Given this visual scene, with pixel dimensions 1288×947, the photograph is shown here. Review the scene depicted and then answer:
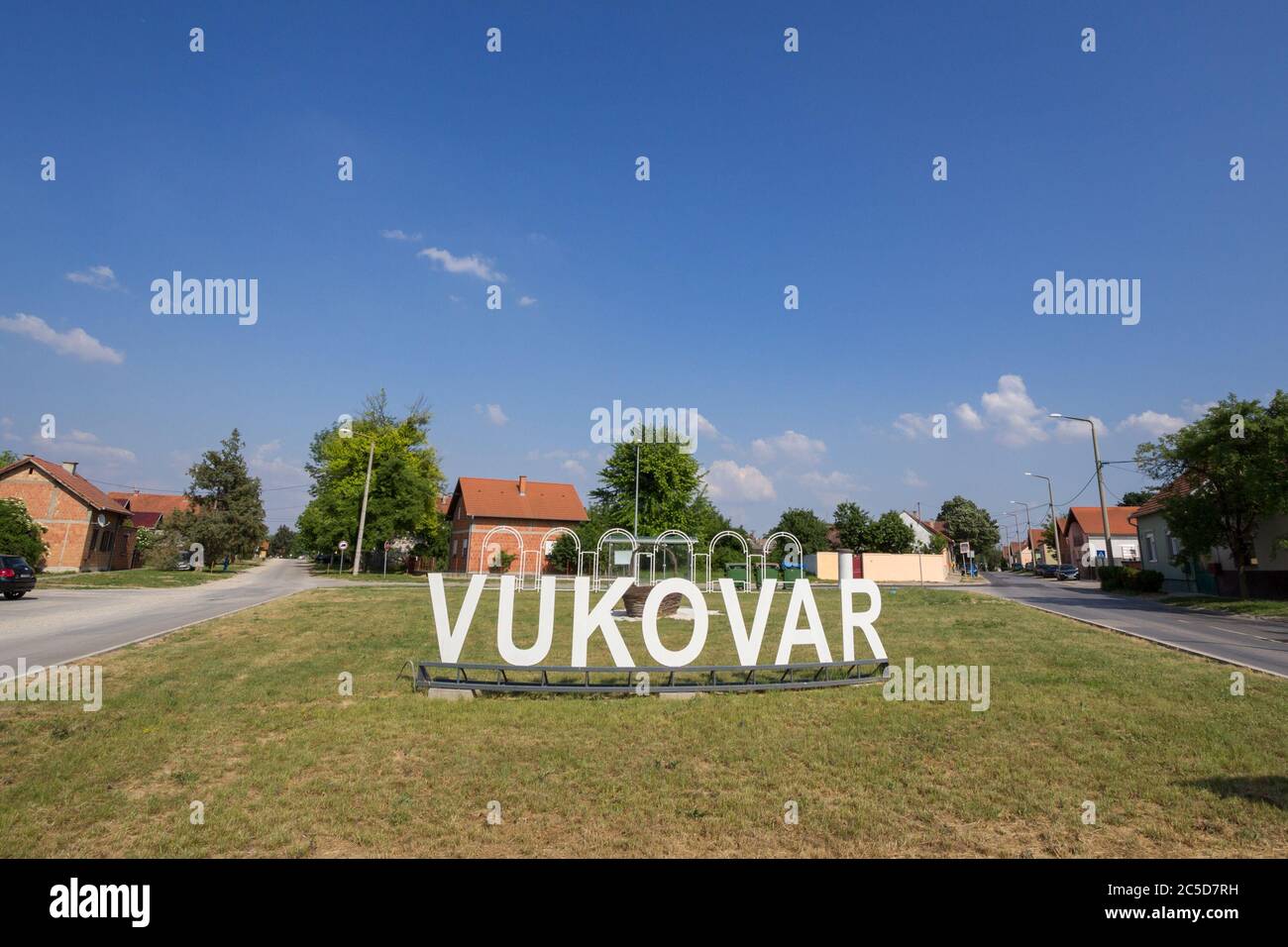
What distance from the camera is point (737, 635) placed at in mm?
9320

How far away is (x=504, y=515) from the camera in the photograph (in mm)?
53938

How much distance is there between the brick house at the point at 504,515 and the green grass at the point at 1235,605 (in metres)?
39.2

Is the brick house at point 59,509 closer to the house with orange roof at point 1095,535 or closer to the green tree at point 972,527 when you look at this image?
the house with orange roof at point 1095,535

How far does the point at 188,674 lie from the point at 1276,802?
41.9ft

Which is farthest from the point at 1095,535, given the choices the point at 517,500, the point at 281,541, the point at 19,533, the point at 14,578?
the point at 281,541

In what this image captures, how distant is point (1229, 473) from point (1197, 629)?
9668 millimetres

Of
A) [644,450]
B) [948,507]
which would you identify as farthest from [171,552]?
[948,507]

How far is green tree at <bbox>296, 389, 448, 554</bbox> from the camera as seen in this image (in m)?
47.0

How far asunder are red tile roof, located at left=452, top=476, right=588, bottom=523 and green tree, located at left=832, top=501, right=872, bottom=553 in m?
24.7

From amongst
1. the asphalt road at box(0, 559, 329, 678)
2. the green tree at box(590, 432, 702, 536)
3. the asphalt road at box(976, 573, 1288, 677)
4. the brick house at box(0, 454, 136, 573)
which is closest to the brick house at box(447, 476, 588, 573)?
the green tree at box(590, 432, 702, 536)

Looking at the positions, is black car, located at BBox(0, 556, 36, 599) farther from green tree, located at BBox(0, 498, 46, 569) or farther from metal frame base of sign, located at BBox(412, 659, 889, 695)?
metal frame base of sign, located at BBox(412, 659, 889, 695)

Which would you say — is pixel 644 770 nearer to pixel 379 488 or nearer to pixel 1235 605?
pixel 1235 605
